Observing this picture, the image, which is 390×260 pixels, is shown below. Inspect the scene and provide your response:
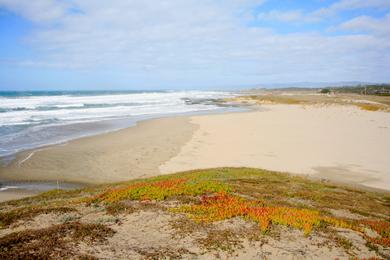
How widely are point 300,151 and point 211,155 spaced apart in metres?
5.89

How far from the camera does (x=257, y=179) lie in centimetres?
1381

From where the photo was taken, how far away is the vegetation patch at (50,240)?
251 inches

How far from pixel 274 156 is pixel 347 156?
444 centimetres

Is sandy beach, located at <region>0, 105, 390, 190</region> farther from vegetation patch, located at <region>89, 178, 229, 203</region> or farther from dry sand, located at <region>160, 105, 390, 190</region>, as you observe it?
vegetation patch, located at <region>89, 178, 229, 203</region>

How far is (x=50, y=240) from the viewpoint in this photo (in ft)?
22.9

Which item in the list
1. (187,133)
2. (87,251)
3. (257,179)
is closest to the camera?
(87,251)

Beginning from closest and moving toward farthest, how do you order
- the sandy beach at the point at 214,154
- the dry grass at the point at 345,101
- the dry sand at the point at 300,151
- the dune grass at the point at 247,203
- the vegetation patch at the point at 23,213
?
the vegetation patch at the point at 23,213
the dune grass at the point at 247,203
the sandy beach at the point at 214,154
the dry sand at the point at 300,151
the dry grass at the point at 345,101

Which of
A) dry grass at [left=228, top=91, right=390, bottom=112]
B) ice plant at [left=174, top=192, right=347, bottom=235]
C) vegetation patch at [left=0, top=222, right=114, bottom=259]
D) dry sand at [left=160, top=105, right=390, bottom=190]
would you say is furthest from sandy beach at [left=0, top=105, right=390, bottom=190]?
dry grass at [left=228, top=91, right=390, bottom=112]

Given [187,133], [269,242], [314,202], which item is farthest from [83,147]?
[269,242]

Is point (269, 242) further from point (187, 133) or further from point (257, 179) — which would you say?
point (187, 133)

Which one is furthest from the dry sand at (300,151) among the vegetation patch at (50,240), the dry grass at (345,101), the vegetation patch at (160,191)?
the dry grass at (345,101)

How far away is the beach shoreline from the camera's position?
53.4 ft

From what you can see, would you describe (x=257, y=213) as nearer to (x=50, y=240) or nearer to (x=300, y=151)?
(x=50, y=240)

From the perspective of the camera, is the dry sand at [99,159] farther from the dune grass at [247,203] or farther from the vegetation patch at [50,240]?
the vegetation patch at [50,240]
